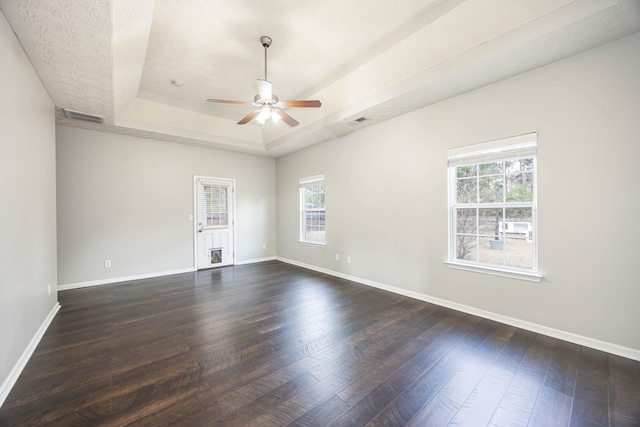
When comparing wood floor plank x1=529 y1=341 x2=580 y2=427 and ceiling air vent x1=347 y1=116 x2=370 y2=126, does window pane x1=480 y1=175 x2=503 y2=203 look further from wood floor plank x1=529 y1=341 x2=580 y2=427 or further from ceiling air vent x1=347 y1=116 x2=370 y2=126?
ceiling air vent x1=347 y1=116 x2=370 y2=126

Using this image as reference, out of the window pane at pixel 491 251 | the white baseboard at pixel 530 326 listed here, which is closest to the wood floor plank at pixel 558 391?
the white baseboard at pixel 530 326

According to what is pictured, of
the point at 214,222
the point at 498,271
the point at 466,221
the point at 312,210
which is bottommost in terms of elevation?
the point at 498,271

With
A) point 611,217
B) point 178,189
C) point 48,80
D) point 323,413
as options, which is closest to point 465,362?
point 323,413

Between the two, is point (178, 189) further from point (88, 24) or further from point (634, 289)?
point (634, 289)

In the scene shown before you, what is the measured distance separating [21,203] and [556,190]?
5100 millimetres

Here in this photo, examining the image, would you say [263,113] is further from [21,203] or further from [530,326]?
[530,326]

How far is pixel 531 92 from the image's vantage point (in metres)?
2.81

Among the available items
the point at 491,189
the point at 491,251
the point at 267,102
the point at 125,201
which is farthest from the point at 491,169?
the point at 125,201

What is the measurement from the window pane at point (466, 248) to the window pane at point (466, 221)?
0.09 metres

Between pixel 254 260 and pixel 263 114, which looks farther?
pixel 254 260

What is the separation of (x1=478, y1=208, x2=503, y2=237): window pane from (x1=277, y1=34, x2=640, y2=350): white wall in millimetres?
423

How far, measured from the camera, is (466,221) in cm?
347

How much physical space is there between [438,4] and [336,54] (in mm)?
1267

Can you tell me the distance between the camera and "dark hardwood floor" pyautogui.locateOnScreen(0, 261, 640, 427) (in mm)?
1694
